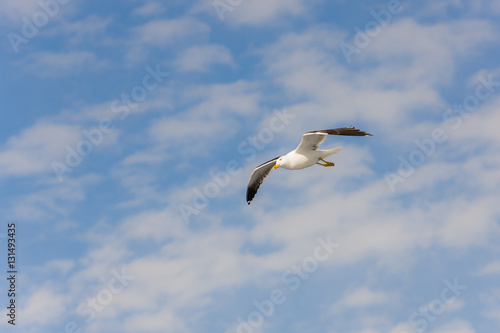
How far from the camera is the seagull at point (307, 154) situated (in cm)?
2862

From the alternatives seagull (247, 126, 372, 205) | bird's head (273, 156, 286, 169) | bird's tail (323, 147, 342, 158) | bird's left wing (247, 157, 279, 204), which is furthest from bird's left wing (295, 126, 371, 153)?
bird's left wing (247, 157, 279, 204)

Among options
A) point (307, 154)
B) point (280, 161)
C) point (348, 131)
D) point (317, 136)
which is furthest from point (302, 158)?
point (348, 131)

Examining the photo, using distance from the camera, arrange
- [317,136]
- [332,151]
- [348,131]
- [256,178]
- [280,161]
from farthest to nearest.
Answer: [256,178], [280,161], [332,151], [317,136], [348,131]

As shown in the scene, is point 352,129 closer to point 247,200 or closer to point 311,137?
point 311,137

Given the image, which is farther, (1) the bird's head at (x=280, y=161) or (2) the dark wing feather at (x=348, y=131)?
(1) the bird's head at (x=280, y=161)

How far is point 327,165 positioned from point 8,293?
1742 cm

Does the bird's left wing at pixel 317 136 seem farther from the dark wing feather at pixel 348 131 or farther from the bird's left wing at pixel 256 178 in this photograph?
the bird's left wing at pixel 256 178

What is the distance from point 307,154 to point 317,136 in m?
1.60

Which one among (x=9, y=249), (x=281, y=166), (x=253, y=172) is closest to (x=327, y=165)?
(x=281, y=166)

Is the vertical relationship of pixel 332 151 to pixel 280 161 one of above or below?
below

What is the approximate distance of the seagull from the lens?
28625 mm

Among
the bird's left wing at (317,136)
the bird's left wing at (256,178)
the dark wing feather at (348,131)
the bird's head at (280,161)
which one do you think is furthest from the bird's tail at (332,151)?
the bird's left wing at (256,178)

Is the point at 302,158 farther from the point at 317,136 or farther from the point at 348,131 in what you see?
the point at 348,131

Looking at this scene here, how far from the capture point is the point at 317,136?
2952cm
